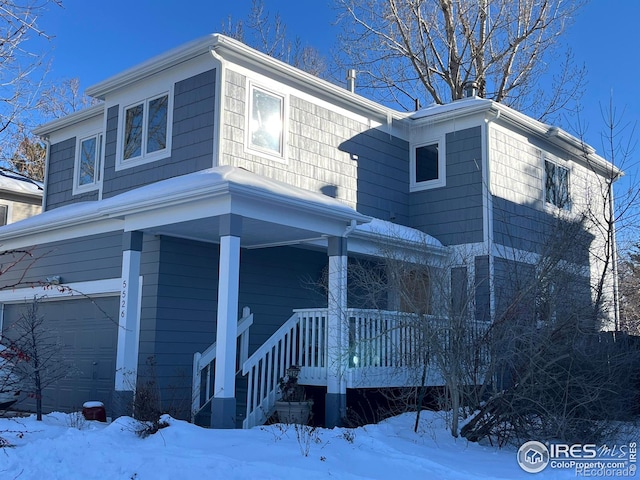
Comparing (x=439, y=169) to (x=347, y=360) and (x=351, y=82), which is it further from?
(x=347, y=360)

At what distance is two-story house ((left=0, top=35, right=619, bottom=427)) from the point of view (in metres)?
9.49

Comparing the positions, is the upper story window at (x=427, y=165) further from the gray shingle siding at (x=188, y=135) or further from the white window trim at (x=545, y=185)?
the gray shingle siding at (x=188, y=135)

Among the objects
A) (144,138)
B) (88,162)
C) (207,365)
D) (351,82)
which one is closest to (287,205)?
(207,365)

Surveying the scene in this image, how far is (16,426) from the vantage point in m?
8.79

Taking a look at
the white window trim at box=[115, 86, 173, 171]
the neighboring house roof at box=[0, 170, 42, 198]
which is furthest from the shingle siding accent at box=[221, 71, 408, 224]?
the neighboring house roof at box=[0, 170, 42, 198]

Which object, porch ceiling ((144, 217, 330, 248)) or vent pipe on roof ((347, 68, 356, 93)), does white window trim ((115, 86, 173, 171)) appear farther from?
vent pipe on roof ((347, 68, 356, 93))

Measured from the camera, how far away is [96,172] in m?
13.7

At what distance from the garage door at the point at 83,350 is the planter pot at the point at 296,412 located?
10.4 ft

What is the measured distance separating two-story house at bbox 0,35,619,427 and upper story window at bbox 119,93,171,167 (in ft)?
0.13

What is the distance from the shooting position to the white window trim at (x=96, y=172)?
13.6 meters

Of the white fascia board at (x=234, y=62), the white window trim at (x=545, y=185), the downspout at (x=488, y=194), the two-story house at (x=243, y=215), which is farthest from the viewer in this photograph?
the white window trim at (x=545, y=185)

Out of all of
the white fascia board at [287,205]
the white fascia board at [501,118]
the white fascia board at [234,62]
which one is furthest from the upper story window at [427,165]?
the white fascia board at [287,205]

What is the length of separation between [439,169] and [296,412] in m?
6.37

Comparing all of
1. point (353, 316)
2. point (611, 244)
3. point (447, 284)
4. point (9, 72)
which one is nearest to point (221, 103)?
point (9, 72)
